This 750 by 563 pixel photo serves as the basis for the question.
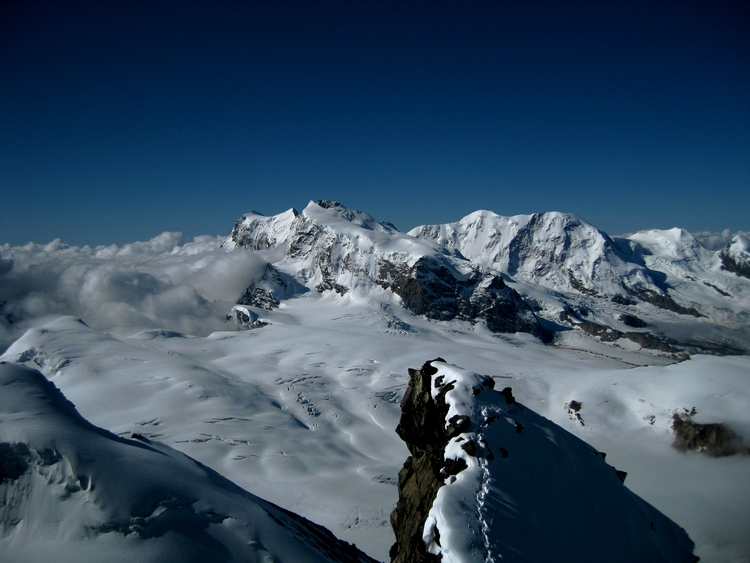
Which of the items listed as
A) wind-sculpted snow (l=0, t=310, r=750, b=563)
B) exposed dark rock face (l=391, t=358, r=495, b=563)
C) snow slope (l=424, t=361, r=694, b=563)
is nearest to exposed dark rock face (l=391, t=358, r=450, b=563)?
exposed dark rock face (l=391, t=358, r=495, b=563)

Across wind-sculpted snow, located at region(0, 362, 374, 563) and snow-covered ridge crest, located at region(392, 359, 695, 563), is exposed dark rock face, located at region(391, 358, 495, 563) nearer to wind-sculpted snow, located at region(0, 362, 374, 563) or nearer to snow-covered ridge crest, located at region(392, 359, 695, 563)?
snow-covered ridge crest, located at region(392, 359, 695, 563)

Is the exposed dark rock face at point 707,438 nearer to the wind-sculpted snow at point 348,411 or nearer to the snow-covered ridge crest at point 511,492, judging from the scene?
the wind-sculpted snow at point 348,411

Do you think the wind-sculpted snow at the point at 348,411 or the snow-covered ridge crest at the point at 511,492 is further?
the wind-sculpted snow at the point at 348,411

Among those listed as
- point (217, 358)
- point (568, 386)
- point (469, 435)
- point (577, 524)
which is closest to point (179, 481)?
point (469, 435)

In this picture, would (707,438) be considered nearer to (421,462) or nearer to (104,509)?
(421,462)

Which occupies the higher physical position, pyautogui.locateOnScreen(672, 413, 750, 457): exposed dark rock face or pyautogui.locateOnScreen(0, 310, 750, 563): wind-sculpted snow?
pyautogui.locateOnScreen(672, 413, 750, 457): exposed dark rock face

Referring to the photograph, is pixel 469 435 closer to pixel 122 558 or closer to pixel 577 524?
pixel 577 524

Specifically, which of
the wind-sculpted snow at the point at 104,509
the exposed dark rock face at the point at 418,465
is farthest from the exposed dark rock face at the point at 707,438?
the wind-sculpted snow at the point at 104,509
